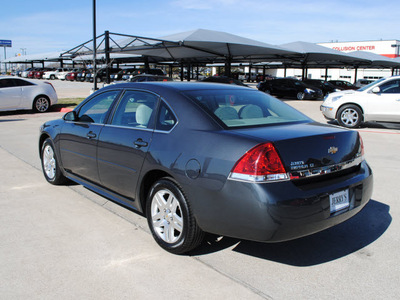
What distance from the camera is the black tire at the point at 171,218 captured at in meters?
3.27

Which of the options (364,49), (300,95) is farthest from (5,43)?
(300,95)

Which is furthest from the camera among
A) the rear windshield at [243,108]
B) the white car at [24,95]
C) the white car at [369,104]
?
the white car at [24,95]

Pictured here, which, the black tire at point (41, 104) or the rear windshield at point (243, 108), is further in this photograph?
the black tire at point (41, 104)

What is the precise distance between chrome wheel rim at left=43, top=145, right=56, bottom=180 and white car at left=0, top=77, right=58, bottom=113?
10.7 metres

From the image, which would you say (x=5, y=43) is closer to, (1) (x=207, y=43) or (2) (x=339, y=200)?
(1) (x=207, y=43)

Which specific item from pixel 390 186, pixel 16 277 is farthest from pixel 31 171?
pixel 390 186

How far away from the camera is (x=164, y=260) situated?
3375mm

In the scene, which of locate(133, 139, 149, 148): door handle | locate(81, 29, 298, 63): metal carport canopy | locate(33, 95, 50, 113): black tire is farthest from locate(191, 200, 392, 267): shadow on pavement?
locate(81, 29, 298, 63): metal carport canopy

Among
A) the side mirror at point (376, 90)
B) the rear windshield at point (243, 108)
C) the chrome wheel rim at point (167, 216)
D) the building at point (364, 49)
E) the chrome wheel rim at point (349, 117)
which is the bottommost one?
the chrome wheel rim at point (167, 216)

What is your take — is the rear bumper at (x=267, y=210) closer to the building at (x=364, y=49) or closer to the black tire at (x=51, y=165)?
the black tire at (x=51, y=165)

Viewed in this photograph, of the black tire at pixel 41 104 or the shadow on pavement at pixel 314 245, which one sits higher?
the black tire at pixel 41 104

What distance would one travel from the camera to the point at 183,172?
10.6 feet

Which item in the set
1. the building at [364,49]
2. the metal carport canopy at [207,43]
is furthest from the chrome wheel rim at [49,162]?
the building at [364,49]

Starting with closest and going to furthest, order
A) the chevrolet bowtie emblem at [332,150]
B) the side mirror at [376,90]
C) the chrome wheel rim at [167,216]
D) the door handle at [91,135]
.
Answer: the chevrolet bowtie emblem at [332,150], the chrome wheel rim at [167,216], the door handle at [91,135], the side mirror at [376,90]
